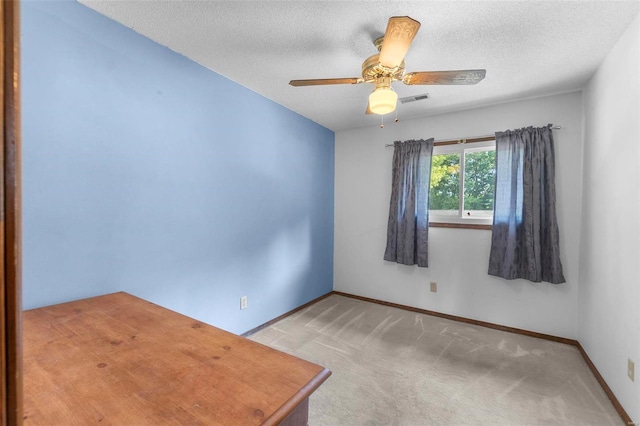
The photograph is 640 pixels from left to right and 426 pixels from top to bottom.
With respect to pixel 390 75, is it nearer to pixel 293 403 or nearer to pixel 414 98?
pixel 414 98

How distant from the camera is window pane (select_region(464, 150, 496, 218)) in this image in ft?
9.91

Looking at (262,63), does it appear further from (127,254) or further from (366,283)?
(366,283)

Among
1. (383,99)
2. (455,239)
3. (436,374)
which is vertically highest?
(383,99)

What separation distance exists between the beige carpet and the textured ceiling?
232 centimetres

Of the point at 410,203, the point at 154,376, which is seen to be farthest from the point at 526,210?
the point at 154,376

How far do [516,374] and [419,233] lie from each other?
152 cm

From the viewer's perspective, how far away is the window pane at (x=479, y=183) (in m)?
3.02

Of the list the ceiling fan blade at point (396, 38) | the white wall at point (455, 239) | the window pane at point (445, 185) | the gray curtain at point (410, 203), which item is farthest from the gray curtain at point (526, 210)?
the ceiling fan blade at point (396, 38)

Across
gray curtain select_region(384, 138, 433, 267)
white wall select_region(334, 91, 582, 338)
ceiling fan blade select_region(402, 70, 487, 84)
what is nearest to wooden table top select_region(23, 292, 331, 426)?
ceiling fan blade select_region(402, 70, 487, 84)

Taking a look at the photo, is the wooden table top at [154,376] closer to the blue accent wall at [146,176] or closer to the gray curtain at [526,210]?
the blue accent wall at [146,176]

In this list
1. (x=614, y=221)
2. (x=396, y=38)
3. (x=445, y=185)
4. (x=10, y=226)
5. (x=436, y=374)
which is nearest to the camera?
(x=10, y=226)

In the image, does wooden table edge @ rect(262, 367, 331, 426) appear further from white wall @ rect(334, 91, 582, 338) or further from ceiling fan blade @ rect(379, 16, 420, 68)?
white wall @ rect(334, 91, 582, 338)

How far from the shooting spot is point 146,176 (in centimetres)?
189

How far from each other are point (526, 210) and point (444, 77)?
1.78m
